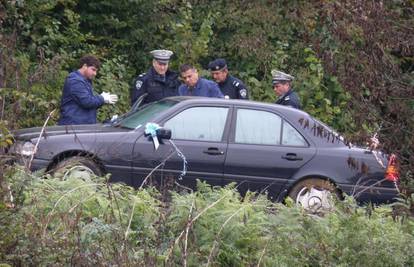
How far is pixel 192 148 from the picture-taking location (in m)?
12.8

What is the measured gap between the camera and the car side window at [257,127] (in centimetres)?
1314

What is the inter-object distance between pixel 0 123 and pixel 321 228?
241 cm

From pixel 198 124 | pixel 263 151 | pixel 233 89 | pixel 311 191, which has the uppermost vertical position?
pixel 233 89

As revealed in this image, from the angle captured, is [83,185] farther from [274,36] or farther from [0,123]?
[274,36]

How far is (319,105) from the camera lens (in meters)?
19.9

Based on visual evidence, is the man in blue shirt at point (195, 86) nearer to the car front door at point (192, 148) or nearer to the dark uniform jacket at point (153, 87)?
the dark uniform jacket at point (153, 87)

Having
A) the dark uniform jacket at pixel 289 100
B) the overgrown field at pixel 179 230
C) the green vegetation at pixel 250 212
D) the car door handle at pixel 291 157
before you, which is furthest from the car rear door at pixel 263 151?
the overgrown field at pixel 179 230

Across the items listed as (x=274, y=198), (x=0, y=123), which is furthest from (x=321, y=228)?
(x=274, y=198)

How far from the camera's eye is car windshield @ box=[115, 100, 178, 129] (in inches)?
515

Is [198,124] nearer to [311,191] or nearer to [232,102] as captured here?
[232,102]

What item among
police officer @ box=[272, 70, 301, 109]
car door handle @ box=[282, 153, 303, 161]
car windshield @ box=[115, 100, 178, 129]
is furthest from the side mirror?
police officer @ box=[272, 70, 301, 109]

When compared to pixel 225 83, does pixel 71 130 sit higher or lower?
lower

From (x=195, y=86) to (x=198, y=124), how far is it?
180 cm

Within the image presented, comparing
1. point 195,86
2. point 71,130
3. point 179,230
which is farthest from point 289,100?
point 179,230
